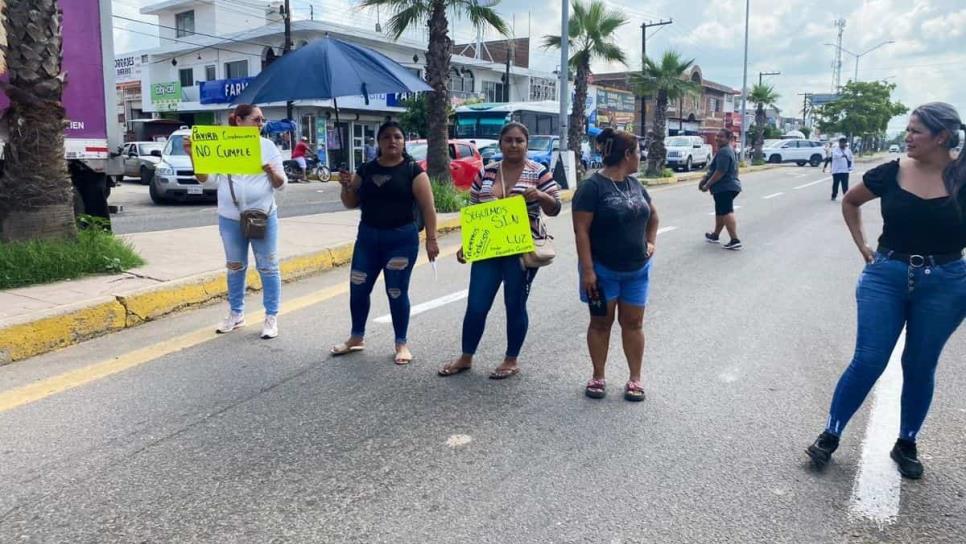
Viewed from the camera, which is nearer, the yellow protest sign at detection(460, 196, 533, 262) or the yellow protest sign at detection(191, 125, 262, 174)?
the yellow protest sign at detection(460, 196, 533, 262)

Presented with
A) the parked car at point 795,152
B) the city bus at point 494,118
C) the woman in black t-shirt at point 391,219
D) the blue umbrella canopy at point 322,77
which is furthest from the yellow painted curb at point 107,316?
the parked car at point 795,152

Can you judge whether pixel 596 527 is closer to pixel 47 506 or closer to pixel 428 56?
pixel 47 506

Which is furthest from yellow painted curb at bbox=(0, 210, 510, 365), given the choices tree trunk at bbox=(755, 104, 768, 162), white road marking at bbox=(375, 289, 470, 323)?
tree trunk at bbox=(755, 104, 768, 162)

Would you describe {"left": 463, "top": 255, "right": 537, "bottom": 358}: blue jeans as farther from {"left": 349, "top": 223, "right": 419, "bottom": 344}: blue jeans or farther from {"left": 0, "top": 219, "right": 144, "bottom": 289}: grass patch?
{"left": 0, "top": 219, "right": 144, "bottom": 289}: grass patch

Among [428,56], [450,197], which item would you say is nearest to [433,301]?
[450,197]

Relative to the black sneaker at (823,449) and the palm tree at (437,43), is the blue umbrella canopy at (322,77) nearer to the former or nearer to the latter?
the black sneaker at (823,449)

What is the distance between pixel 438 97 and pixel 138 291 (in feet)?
31.4

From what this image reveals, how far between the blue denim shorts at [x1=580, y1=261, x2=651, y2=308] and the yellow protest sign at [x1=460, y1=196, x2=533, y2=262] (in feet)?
1.63

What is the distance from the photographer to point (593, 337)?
4539 mm

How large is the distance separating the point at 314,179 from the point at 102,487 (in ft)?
83.0

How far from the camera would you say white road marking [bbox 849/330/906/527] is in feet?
10.5

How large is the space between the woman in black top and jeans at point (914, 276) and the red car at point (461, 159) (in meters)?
14.1

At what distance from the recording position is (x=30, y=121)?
6.76 metres

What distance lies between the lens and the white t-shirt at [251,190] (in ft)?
18.1
